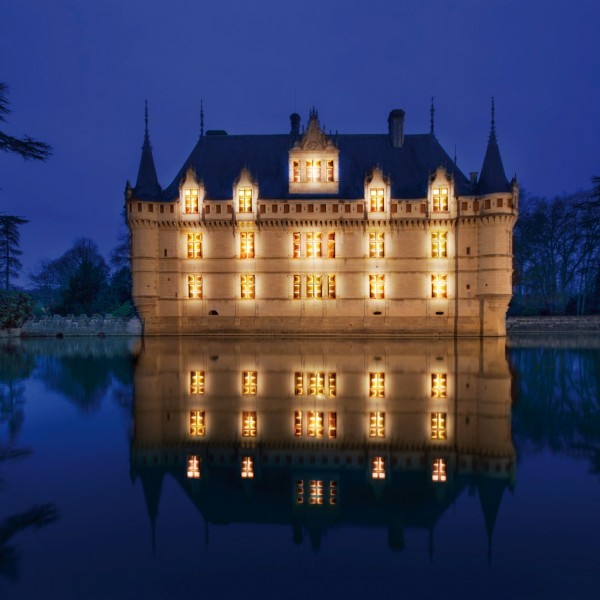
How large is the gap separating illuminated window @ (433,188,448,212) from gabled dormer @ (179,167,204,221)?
1467 cm

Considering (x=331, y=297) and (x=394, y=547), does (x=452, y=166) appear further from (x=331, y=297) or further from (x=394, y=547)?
(x=394, y=547)

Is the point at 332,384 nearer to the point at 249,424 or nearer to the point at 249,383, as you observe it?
the point at 249,383

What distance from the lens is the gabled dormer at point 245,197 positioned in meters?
27.8

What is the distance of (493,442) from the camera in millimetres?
7246

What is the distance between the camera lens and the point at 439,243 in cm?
2803

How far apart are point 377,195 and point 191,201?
38.6ft

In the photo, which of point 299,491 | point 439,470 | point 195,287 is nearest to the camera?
point 299,491

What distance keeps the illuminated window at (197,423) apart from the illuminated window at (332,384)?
312 cm

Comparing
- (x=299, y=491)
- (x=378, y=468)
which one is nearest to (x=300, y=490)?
(x=299, y=491)

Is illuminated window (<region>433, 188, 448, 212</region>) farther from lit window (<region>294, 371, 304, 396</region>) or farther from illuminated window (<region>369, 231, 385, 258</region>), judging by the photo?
lit window (<region>294, 371, 304, 396</region>)

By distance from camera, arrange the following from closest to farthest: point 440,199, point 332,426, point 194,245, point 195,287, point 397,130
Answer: point 332,426 → point 440,199 → point 194,245 → point 195,287 → point 397,130

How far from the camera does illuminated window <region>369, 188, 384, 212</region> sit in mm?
27812

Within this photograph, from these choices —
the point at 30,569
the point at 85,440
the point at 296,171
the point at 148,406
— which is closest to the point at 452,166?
the point at 296,171

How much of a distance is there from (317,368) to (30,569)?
36.4 feet
